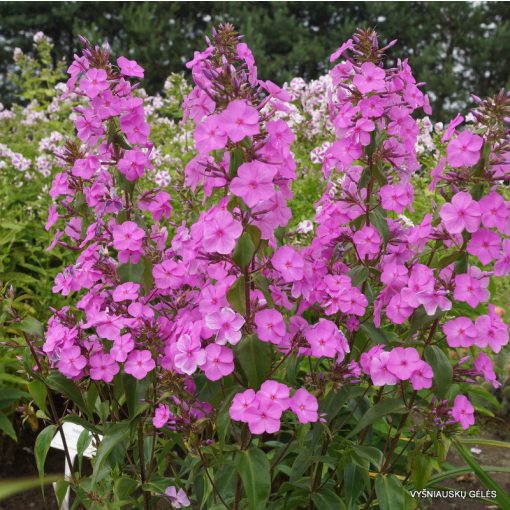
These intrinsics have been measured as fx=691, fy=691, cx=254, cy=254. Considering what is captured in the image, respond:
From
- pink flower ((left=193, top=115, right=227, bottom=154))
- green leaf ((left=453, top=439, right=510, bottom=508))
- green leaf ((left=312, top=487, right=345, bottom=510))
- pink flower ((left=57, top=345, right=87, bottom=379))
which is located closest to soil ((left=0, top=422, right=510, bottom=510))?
green leaf ((left=453, top=439, right=510, bottom=508))

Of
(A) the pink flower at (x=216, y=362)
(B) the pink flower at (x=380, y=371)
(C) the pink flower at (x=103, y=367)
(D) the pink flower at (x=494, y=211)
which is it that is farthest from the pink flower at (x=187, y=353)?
(D) the pink flower at (x=494, y=211)

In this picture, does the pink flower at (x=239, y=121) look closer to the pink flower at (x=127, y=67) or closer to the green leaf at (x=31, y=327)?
the pink flower at (x=127, y=67)

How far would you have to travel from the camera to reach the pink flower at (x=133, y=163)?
5.18 feet

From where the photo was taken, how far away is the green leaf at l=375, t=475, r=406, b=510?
1.62 m

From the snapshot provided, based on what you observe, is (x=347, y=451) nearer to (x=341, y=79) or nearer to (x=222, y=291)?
(x=222, y=291)

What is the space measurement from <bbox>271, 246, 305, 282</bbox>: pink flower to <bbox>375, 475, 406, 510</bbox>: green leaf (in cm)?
61

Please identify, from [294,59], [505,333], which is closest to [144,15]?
[294,59]

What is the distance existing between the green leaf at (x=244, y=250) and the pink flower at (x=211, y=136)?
0.61ft

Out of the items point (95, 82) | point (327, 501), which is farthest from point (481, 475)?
point (95, 82)

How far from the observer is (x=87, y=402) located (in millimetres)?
1757

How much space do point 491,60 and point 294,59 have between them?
15.2 ft

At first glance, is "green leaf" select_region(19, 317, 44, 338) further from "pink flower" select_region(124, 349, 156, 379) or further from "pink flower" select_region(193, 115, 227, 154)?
"pink flower" select_region(193, 115, 227, 154)

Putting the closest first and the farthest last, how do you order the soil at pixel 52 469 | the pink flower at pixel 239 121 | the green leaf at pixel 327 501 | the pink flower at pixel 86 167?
the pink flower at pixel 239 121 → the pink flower at pixel 86 167 → the green leaf at pixel 327 501 → the soil at pixel 52 469

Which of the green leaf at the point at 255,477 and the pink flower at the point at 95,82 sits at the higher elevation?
the pink flower at the point at 95,82
